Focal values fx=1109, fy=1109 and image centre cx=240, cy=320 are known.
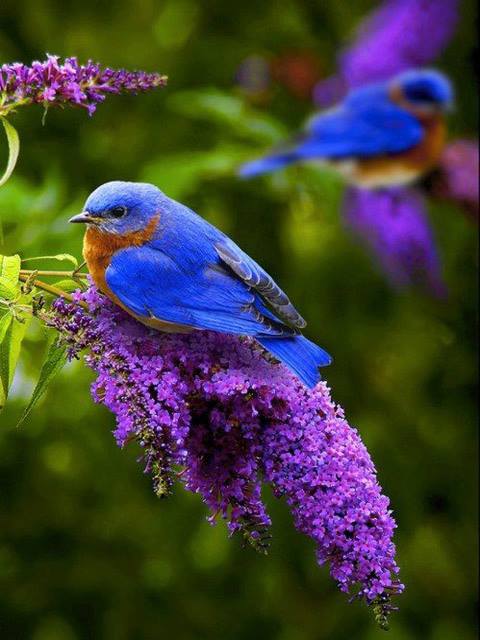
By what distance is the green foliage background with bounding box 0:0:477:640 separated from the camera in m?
4.14

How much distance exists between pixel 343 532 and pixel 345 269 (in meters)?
2.74

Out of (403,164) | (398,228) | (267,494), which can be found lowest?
(267,494)

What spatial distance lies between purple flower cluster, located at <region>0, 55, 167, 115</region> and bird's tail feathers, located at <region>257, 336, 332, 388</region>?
453mm

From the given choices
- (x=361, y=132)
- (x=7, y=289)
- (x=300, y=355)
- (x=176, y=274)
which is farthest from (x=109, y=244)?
(x=361, y=132)

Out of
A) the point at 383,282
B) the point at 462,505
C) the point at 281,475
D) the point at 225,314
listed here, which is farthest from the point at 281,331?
the point at 462,505

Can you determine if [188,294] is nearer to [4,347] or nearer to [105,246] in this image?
[105,246]

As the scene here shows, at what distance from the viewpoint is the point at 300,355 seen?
177 centimetres

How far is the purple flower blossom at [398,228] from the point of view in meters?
3.75

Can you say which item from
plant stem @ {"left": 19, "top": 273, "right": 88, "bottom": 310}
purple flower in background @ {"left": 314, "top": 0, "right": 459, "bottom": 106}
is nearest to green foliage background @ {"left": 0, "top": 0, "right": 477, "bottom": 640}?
purple flower in background @ {"left": 314, "top": 0, "right": 459, "bottom": 106}

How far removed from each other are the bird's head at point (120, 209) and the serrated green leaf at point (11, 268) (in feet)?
0.59

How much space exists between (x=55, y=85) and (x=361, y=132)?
2.33m

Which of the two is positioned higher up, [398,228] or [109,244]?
[398,228]

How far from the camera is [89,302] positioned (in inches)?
71.9

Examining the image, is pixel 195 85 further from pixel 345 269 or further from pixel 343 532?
pixel 343 532
